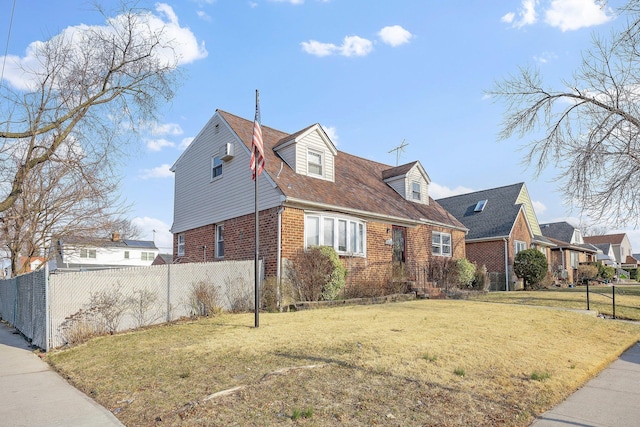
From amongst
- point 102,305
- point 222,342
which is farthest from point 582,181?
point 102,305

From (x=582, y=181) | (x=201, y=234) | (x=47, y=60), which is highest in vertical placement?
(x=47, y=60)

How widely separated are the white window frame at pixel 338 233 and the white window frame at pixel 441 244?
570 centimetres

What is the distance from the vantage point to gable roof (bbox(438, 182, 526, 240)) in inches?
1053

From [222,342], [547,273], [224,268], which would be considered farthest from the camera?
[547,273]

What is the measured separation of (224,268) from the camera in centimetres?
1228

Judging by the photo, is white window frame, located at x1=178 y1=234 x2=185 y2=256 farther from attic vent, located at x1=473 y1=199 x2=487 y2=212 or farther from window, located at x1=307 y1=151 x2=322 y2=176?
attic vent, located at x1=473 y1=199 x2=487 y2=212

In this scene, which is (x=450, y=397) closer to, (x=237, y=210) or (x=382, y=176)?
(x=237, y=210)

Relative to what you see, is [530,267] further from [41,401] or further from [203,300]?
[41,401]

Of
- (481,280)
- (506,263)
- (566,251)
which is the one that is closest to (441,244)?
(481,280)

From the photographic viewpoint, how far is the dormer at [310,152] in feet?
53.7

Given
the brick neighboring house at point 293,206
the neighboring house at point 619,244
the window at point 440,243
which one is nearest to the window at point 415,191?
the brick neighboring house at point 293,206

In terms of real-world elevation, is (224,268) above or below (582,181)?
below

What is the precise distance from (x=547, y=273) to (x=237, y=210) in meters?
20.2

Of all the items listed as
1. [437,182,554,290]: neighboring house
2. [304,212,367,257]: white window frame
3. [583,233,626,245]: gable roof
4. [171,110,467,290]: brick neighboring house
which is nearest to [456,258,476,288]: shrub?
[171,110,467,290]: brick neighboring house
